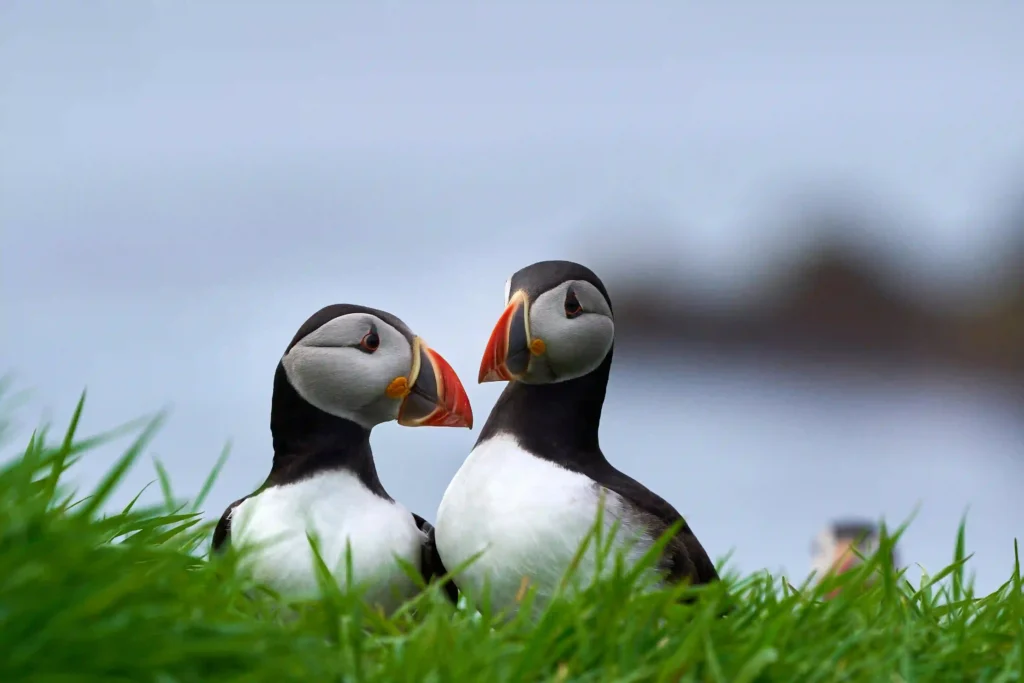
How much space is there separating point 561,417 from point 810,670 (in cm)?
110

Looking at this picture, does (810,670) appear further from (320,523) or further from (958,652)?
(320,523)

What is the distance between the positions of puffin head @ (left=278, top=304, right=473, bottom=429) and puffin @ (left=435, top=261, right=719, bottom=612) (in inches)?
7.5

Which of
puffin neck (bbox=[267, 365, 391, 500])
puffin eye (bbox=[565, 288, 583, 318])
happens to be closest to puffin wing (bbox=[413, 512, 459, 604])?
puffin neck (bbox=[267, 365, 391, 500])

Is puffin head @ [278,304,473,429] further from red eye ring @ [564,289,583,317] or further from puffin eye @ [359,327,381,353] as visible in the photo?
red eye ring @ [564,289,583,317]

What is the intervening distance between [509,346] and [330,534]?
2.42ft

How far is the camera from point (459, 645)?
278 centimetres

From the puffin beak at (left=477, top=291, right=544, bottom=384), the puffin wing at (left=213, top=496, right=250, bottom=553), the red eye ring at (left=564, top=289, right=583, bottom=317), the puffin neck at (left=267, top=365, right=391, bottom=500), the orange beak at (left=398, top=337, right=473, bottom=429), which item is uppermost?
the red eye ring at (left=564, top=289, right=583, bottom=317)

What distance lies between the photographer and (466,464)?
147 inches

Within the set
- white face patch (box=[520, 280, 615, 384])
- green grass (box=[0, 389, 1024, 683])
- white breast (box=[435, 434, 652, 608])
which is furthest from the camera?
white face patch (box=[520, 280, 615, 384])

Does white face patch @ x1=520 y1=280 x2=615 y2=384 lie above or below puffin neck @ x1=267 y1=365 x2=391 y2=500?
above

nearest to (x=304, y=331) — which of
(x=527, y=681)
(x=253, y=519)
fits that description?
(x=253, y=519)

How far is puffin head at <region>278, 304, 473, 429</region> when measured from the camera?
367 centimetres

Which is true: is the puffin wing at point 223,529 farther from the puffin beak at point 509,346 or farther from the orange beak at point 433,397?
the puffin beak at point 509,346

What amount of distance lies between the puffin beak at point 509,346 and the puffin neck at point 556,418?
13 centimetres
